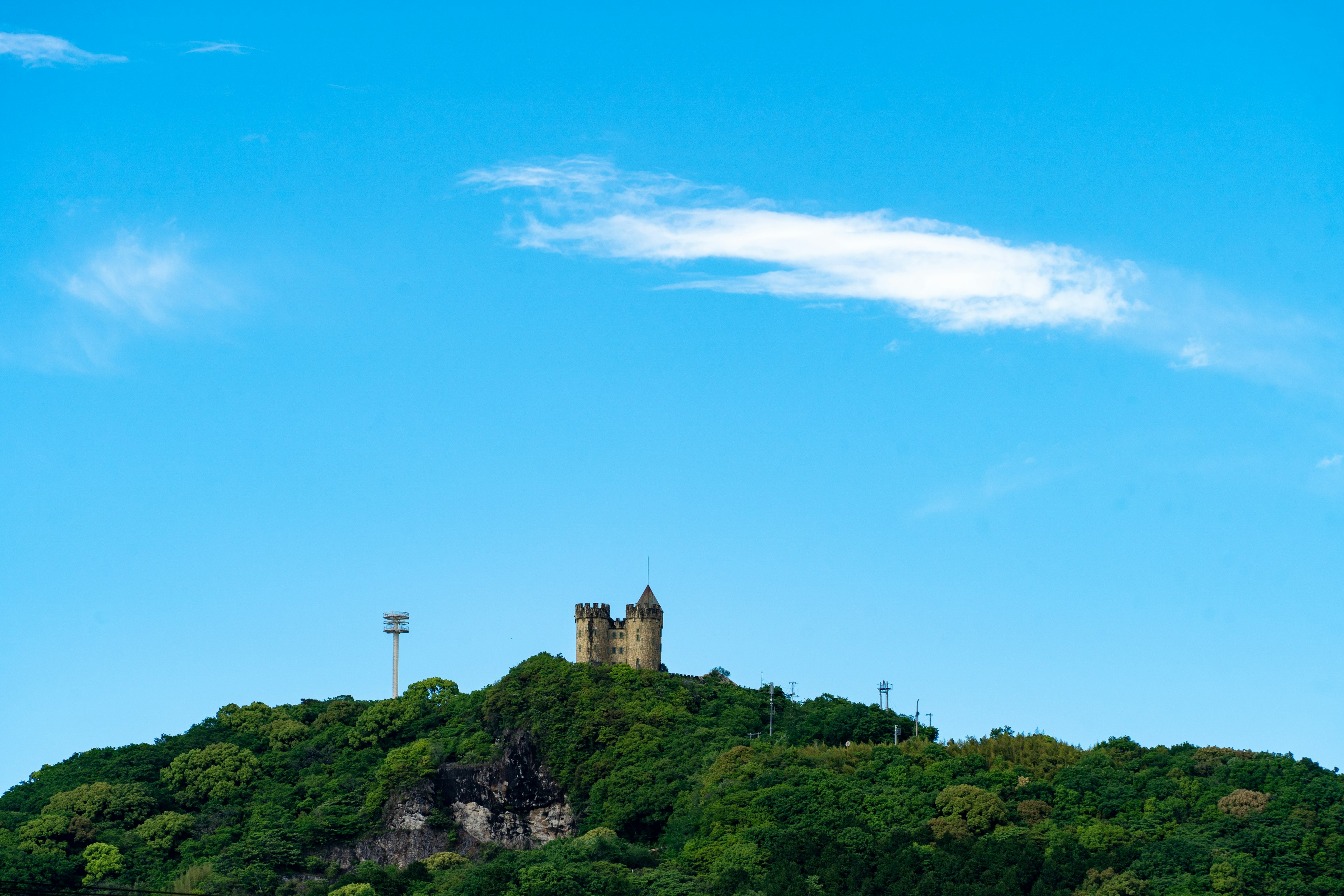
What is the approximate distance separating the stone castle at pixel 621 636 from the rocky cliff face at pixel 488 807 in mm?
15723

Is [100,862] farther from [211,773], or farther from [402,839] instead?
[402,839]

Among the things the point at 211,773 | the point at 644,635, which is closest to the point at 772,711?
the point at 644,635

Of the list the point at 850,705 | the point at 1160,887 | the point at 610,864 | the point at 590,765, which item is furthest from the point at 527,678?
the point at 1160,887

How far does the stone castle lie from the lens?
125875mm

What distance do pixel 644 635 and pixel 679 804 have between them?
29.1 meters

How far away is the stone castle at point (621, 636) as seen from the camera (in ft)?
413

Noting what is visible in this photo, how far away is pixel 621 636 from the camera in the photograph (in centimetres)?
12706

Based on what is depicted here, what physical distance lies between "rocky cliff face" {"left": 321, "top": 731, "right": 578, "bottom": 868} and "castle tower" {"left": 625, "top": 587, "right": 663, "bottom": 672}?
16593 mm

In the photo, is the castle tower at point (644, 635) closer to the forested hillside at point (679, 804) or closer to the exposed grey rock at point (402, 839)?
the forested hillside at point (679, 804)

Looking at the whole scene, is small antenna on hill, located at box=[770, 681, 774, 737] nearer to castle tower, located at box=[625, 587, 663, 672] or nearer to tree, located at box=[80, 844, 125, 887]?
castle tower, located at box=[625, 587, 663, 672]

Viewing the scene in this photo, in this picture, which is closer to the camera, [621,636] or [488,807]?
[488,807]

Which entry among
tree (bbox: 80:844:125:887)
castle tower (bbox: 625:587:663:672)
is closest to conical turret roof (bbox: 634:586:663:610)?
castle tower (bbox: 625:587:663:672)

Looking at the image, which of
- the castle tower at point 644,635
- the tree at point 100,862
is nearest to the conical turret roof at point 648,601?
the castle tower at point 644,635

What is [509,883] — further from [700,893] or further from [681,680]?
[681,680]
